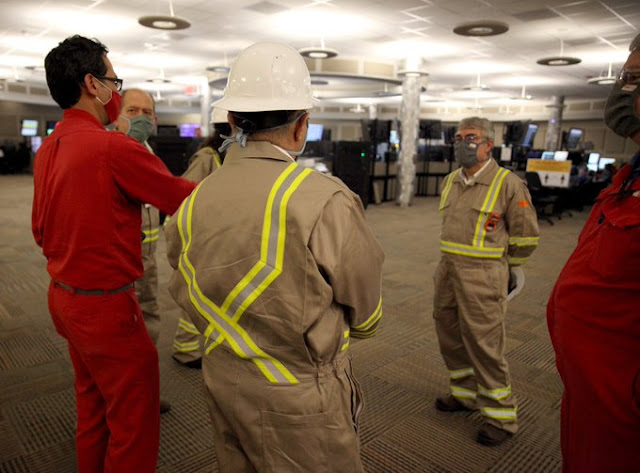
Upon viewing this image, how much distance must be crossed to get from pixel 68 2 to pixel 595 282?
902cm

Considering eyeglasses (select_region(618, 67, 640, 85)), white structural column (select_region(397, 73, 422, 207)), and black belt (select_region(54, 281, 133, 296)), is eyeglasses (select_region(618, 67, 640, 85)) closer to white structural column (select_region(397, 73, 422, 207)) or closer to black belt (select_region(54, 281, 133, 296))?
black belt (select_region(54, 281, 133, 296))

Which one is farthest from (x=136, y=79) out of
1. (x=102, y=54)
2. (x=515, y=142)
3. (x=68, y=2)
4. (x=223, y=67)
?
(x=102, y=54)

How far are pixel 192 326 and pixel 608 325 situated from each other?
2391 millimetres

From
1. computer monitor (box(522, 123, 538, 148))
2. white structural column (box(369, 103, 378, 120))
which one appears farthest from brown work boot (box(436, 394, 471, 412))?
white structural column (box(369, 103, 378, 120))

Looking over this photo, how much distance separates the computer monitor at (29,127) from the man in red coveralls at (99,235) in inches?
939

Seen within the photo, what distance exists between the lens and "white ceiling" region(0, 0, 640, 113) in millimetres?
7711

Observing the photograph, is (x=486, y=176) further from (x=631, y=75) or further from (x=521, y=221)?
(x=631, y=75)

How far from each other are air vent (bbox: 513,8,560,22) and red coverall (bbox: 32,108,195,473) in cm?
810

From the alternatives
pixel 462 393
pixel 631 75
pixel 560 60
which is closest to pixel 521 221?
pixel 462 393

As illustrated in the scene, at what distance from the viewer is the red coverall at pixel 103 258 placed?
4.91ft

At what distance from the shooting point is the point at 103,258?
1.54m

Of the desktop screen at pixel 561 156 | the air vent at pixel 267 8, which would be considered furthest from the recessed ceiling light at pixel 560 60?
the air vent at pixel 267 8

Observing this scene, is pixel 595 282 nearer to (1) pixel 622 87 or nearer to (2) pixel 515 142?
(1) pixel 622 87

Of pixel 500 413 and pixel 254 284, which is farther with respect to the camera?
pixel 500 413
